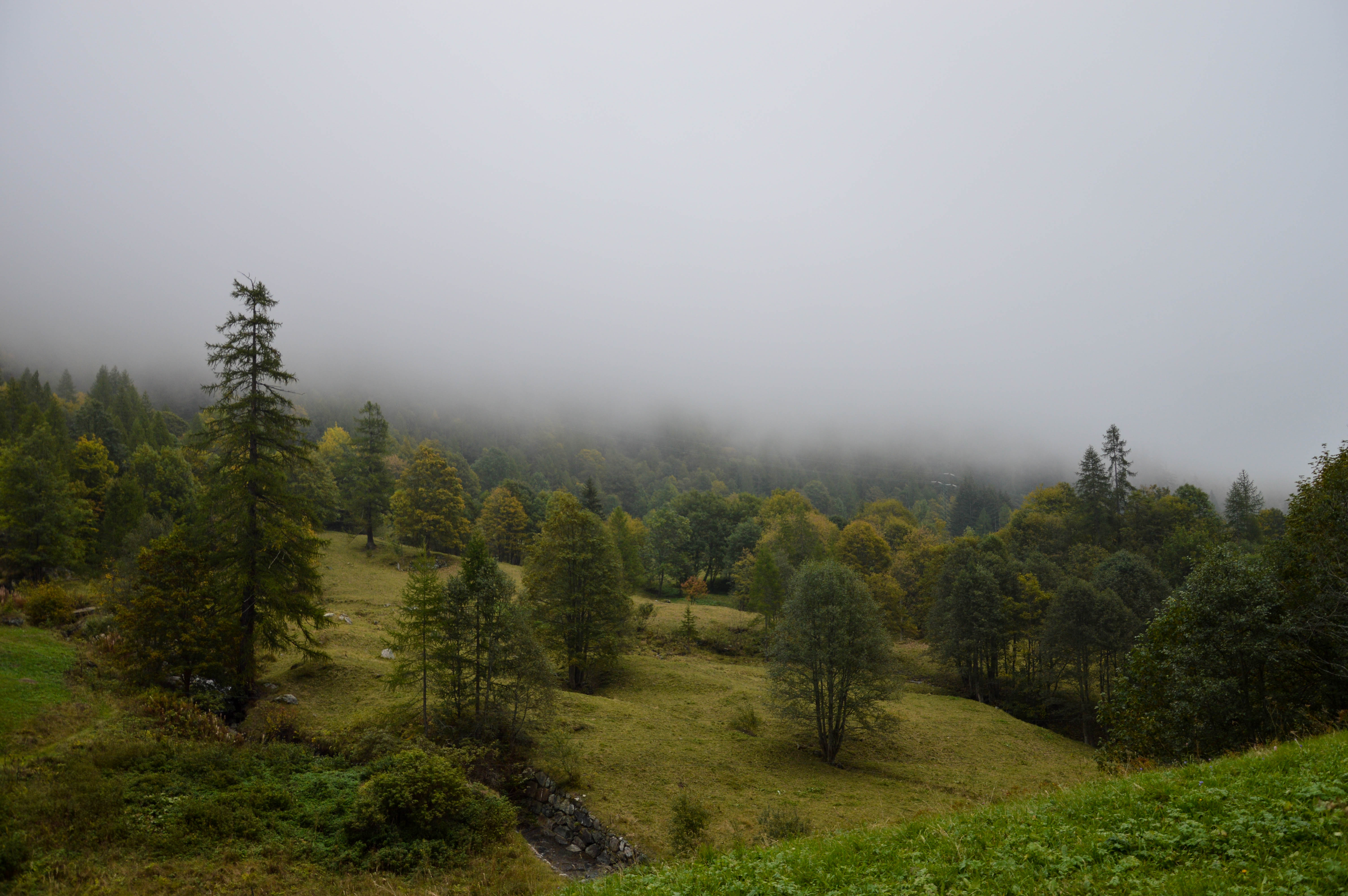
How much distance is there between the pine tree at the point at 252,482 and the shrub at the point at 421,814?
35.6 ft

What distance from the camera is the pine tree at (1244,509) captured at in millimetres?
72562

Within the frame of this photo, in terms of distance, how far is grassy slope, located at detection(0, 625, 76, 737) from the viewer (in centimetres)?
1723

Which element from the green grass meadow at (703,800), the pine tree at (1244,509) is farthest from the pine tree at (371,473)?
the pine tree at (1244,509)

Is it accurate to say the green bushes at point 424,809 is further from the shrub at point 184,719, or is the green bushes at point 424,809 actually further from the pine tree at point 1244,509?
the pine tree at point 1244,509

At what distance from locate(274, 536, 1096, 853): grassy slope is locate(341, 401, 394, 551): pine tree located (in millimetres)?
18016

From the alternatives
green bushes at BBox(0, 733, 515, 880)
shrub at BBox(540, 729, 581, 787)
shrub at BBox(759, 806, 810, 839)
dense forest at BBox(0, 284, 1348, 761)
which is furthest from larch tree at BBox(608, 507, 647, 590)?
green bushes at BBox(0, 733, 515, 880)

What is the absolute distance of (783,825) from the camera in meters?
17.5

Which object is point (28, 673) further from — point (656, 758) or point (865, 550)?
point (865, 550)

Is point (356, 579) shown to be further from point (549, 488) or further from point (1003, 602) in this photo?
point (549, 488)

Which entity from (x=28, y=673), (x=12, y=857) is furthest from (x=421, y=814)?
(x=28, y=673)

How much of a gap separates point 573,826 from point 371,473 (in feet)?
169

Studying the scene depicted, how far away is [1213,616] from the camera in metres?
19.7

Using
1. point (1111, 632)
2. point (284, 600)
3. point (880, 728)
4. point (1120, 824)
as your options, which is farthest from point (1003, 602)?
point (284, 600)

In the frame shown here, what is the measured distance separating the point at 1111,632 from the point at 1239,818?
4383cm
